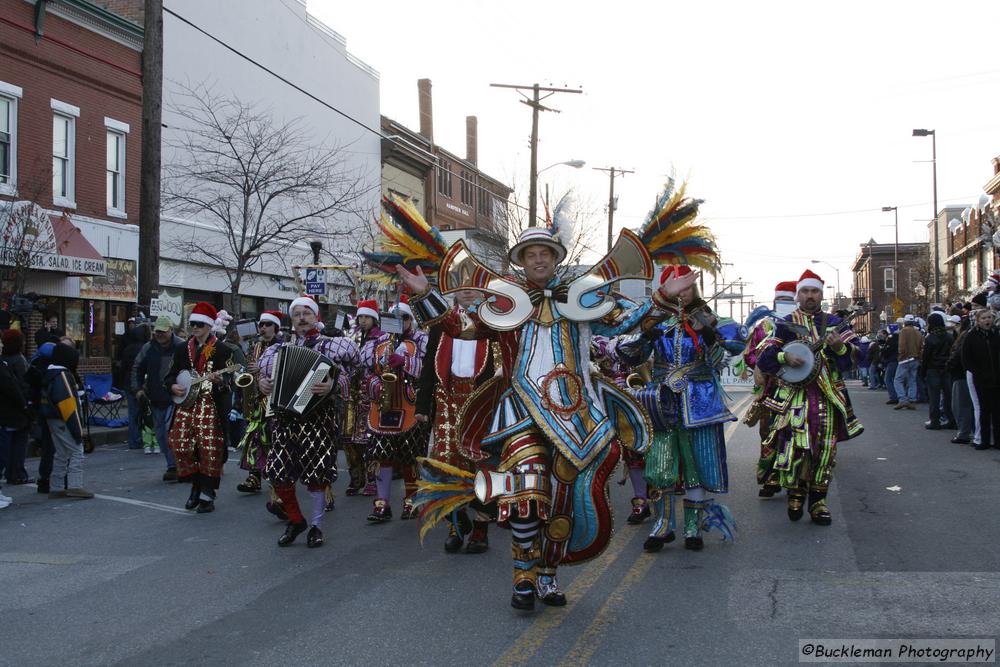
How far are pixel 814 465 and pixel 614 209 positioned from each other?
3362cm

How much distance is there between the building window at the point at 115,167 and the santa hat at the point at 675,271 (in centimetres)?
1830

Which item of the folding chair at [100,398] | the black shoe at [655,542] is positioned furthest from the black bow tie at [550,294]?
the folding chair at [100,398]

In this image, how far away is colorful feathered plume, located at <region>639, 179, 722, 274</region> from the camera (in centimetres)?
591

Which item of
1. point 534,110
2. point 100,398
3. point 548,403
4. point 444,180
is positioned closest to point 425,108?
point 444,180

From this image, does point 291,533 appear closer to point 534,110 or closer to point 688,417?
point 688,417

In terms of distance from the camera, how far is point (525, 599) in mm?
5262

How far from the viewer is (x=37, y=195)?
697 inches

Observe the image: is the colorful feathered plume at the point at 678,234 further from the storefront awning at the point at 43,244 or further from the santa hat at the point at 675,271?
the storefront awning at the point at 43,244

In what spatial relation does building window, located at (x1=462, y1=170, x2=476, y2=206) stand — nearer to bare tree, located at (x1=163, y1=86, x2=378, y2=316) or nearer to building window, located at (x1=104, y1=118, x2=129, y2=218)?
bare tree, located at (x1=163, y1=86, x2=378, y2=316)

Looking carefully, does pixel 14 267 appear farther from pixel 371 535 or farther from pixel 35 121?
pixel 371 535


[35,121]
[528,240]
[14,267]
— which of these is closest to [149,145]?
[14,267]

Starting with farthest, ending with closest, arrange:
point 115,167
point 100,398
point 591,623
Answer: point 115,167 → point 100,398 → point 591,623

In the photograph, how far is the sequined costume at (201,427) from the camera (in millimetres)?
8961

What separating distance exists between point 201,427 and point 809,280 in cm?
561
